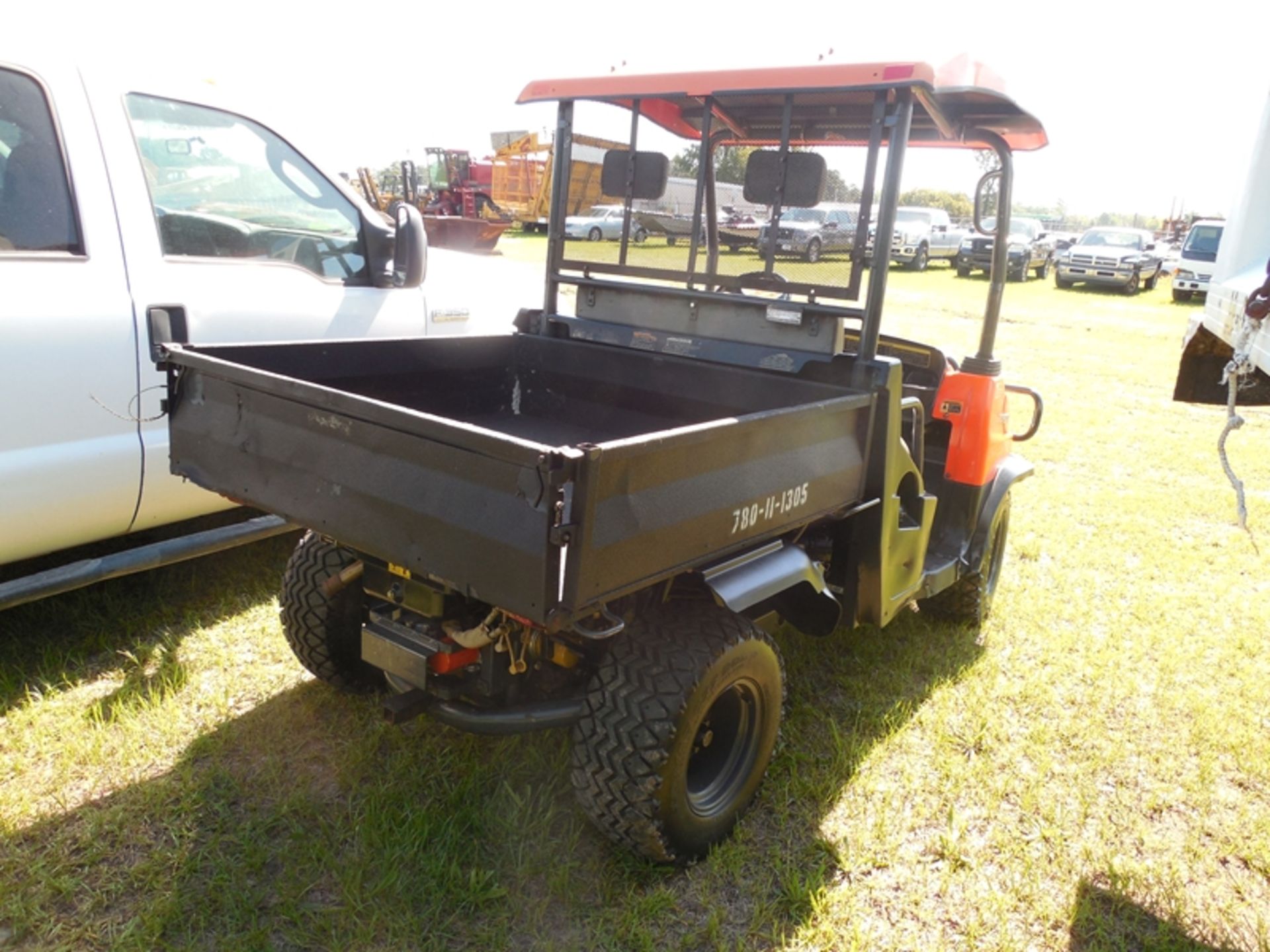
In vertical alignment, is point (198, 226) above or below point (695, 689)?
above

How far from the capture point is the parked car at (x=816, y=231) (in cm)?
308

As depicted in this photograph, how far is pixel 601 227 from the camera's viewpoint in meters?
3.50

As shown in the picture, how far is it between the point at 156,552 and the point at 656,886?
2.16 metres

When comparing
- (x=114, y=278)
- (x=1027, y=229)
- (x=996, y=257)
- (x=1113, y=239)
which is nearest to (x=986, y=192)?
(x=996, y=257)

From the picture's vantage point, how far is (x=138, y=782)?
293 centimetres

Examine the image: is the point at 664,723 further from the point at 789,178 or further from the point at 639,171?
the point at 639,171

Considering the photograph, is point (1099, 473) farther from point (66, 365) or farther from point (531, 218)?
point (531, 218)

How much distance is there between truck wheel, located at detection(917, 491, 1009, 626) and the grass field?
0.36 ft

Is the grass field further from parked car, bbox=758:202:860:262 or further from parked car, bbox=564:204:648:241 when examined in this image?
parked car, bbox=564:204:648:241

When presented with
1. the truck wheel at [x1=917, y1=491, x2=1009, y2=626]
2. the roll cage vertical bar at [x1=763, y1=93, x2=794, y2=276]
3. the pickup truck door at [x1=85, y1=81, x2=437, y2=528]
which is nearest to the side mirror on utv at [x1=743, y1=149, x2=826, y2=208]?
the roll cage vertical bar at [x1=763, y1=93, x2=794, y2=276]

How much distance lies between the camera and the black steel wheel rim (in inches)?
110

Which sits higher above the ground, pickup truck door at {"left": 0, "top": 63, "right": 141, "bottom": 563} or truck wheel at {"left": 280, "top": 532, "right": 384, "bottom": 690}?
pickup truck door at {"left": 0, "top": 63, "right": 141, "bottom": 563}

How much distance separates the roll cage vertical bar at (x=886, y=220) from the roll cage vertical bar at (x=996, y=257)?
0.83 meters

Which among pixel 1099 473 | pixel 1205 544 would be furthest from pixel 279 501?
pixel 1099 473
